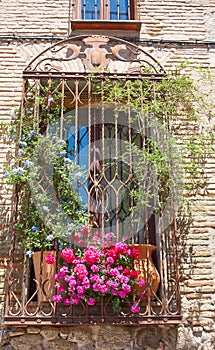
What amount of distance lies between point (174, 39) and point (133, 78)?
93 centimetres

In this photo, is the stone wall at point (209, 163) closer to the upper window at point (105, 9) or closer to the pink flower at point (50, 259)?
the upper window at point (105, 9)

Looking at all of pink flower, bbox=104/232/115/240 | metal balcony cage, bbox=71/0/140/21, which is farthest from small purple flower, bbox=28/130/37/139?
metal balcony cage, bbox=71/0/140/21

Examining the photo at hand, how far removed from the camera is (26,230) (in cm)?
472

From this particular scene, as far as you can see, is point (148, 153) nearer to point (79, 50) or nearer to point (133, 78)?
point (133, 78)

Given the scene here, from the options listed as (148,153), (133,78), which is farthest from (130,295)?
(133,78)

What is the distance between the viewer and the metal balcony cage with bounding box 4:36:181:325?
456cm

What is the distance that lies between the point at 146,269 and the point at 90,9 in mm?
3166

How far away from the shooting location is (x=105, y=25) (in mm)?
5953

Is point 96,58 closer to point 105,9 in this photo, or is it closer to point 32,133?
point 105,9

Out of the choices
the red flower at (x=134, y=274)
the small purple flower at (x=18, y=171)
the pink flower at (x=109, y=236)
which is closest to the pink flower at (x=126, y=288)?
the red flower at (x=134, y=274)

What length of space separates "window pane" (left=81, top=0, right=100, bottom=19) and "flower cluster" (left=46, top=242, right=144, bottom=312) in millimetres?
2878

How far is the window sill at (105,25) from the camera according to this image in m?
5.90

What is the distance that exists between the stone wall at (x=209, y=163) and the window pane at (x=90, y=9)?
21 cm

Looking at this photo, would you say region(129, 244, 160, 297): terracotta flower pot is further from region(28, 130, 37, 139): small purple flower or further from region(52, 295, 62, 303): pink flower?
region(28, 130, 37, 139): small purple flower
